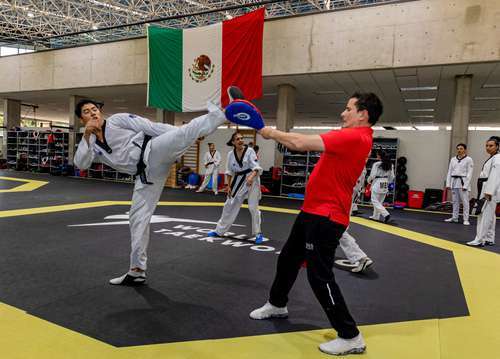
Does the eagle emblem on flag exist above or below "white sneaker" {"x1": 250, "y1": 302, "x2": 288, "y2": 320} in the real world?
above

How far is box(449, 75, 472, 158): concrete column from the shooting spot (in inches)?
372

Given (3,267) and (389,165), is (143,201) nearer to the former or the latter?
(3,267)

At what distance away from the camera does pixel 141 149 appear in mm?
2883

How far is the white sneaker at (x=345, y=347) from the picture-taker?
6.74ft

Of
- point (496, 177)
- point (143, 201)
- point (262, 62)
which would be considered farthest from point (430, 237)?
point (262, 62)

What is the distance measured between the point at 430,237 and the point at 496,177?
140 cm

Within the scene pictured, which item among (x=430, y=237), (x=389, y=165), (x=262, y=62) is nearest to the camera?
(x=430, y=237)

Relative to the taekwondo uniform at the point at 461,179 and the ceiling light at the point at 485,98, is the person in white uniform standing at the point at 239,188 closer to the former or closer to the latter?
the taekwondo uniform at the point at 461,179

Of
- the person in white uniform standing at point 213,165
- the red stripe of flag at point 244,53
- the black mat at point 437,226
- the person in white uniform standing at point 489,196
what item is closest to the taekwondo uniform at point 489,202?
the person in white uniform standing at point 489,196

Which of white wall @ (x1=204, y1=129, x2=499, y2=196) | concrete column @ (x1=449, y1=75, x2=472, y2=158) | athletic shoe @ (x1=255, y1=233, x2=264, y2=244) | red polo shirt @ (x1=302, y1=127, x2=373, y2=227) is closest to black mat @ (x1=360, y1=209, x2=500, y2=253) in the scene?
white wall @ (x1=204, y1=129, x2=499, y2=196)

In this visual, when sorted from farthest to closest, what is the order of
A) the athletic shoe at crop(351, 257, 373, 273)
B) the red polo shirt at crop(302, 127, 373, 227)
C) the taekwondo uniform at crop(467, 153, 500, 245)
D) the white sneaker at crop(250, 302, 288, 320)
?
1. the taekwondo uniform at crop(467, 153, 500, 245)
2. the athletic shoe at crop(351, 257, 373, 273)
3. the white sneaker at crop(250, 302, 288, 320)
4. the red polo shirt at crop(302, 127, 373, 227)

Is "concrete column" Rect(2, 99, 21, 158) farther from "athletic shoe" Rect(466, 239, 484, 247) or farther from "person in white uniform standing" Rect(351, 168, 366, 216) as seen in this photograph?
"athletic shoe" Rect(466, 239, 484, 247)

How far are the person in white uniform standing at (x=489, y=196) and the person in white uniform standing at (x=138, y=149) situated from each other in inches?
178

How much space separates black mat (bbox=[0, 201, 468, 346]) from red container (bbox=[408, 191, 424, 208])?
5.88 metres
